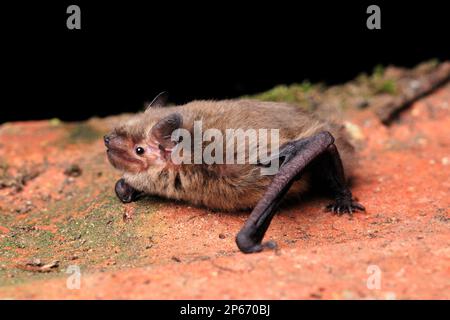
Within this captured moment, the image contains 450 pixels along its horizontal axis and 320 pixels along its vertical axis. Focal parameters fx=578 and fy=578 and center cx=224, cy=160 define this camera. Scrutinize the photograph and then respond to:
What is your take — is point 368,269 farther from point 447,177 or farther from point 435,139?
point 435,139

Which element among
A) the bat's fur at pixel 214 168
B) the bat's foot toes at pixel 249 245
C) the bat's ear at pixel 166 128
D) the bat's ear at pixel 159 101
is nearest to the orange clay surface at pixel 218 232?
the bat's foot toes at pixel 249 245

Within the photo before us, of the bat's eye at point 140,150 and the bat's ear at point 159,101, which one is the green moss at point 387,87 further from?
the bat's eye at point 140,150

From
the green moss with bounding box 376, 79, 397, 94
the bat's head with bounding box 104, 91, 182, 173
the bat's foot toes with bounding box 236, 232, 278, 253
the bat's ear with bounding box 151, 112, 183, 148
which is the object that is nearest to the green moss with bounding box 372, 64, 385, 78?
the green moss with bounding box 376, 79, 397, 94

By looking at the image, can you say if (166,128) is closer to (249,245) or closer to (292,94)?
(249,245)

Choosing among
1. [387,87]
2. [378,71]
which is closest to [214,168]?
[387,87]

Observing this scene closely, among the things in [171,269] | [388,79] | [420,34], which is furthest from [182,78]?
[171,269]

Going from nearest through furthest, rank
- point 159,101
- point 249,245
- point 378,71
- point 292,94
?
point 249,245
point 159,101
point 292,94
point 378,71

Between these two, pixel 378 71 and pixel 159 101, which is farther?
pixel 378 71
